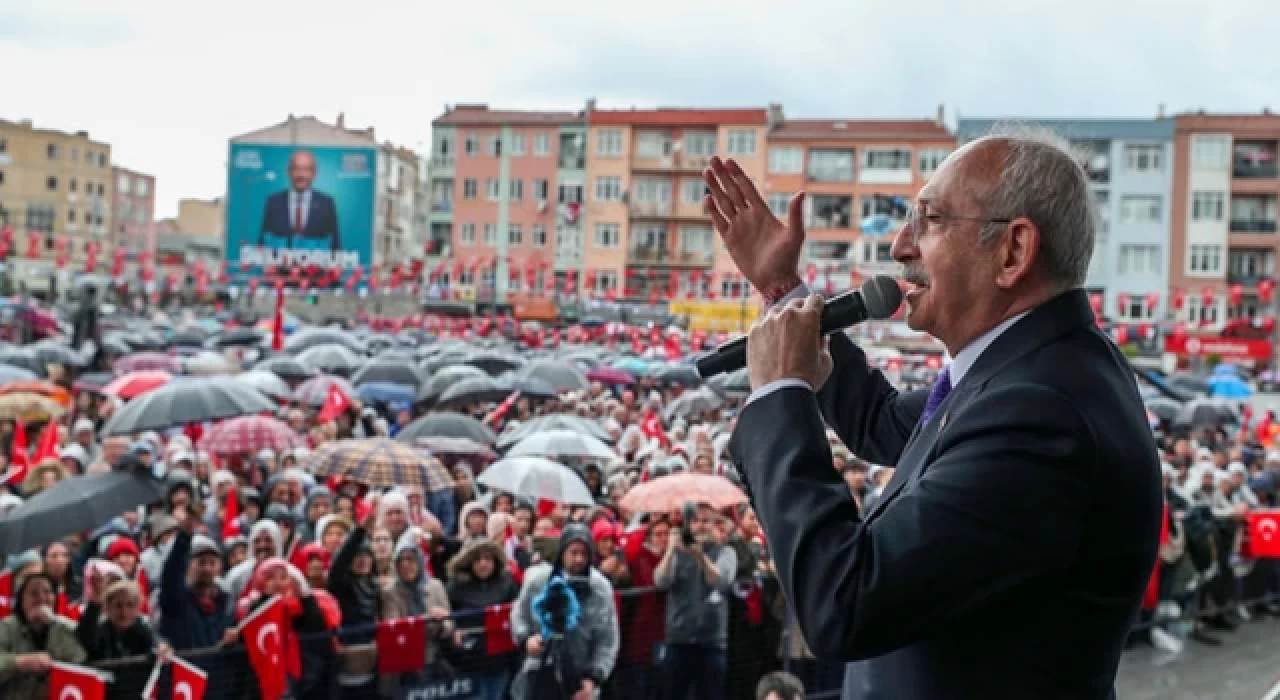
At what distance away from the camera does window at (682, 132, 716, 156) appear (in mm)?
63844

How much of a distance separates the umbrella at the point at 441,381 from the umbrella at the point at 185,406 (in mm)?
5956

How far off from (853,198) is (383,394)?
45.1 meters

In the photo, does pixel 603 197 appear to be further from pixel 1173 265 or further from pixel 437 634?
pixel 437 634

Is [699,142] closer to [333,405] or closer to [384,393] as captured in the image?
[384,393]

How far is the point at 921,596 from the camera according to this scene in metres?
1.59

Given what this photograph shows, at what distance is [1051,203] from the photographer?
1.79 metres

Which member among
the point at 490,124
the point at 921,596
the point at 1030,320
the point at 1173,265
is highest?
the point at 490,124

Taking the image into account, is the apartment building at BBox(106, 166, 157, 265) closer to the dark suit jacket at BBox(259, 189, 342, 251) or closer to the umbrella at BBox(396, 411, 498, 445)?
the dark suit jacket at BBox(259, 189, 342, 251)

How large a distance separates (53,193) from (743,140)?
179 feet

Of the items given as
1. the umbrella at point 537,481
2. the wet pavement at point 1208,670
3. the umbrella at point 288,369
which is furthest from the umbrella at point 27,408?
the wet pavement at point 1208,670

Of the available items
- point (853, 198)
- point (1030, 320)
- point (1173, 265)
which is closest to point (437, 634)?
point (1030, 320)

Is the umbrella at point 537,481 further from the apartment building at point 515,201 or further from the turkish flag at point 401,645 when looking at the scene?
the apartment building at point 515,201

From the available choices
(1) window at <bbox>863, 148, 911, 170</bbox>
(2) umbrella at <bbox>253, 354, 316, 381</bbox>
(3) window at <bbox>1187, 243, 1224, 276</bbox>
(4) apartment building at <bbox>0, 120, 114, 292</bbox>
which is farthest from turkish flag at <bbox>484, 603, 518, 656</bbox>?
(4) apartment building at <bbox>0, 120, 114, 292</bbox>

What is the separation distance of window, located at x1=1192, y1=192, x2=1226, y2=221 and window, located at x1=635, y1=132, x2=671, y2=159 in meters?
24.3
